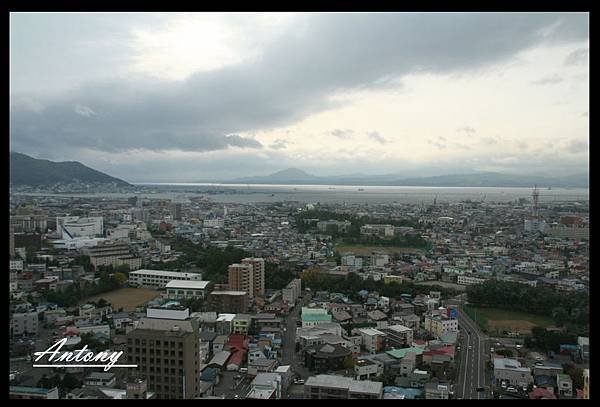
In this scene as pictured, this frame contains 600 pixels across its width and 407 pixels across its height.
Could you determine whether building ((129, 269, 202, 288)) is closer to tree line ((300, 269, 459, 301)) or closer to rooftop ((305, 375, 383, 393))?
tree line ((300, 269, 459, 301))

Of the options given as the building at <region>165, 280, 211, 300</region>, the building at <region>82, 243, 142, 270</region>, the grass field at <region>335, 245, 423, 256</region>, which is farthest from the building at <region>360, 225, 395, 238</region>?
the building at <region>165, 280, 211, 300</region>

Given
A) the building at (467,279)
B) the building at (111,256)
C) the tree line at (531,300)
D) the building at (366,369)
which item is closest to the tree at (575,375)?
the tree line at (531,300)

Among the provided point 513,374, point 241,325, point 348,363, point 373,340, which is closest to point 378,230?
point 241,325

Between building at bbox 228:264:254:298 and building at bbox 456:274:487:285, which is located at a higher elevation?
building at bbox 228:264:254:298

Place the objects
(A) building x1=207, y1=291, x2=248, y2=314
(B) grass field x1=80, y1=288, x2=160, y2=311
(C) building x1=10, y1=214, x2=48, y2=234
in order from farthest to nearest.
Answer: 1. (C) building x1=10, y1=214, x2=48, y2=234
2. (B) grass field x1=80, y1=288, x2=160, y2=311
3. (A) building x1=207, y1=291, x2=248, y2=314

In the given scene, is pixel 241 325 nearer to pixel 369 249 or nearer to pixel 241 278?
pixel 241 278
